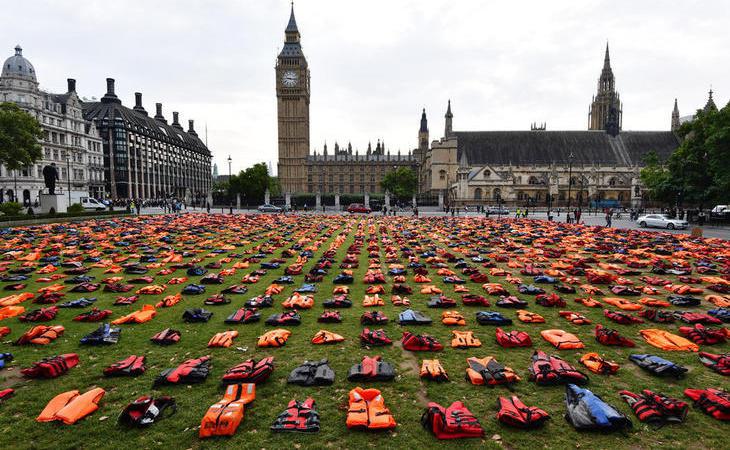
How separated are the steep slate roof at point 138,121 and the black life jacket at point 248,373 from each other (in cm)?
10075

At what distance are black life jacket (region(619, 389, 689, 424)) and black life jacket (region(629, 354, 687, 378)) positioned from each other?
3.26ft

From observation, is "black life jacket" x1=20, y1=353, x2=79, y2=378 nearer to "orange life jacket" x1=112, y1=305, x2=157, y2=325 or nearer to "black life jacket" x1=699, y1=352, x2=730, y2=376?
"orange life jacket" x1=112, y1=305, x2=157, y2=325

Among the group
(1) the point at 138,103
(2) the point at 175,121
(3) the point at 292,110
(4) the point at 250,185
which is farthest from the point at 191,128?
(4) the point at 250,185

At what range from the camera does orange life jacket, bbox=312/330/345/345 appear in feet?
25.0

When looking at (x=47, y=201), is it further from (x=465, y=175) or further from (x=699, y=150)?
(x=465, y=175)

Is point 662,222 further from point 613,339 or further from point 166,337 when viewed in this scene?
point 166,337

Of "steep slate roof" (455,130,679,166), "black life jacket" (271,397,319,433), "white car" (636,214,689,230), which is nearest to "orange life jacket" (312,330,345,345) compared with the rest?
"black life jacket" (271,397,319,433)

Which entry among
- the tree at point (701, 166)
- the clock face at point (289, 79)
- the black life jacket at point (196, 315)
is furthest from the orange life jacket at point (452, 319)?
the clock face at point (289, 79)

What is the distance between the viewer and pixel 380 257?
1706 centimetres

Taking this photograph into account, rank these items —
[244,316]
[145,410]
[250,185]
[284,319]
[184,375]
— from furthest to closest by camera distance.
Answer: [250,185]
[244,316]
[284,319]
[184,375]
[145,410]

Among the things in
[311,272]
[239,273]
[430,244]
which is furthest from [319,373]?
[430,244]

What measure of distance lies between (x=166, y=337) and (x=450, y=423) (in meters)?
5.66

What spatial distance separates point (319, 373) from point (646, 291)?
33.4 ft

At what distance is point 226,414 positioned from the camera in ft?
16.2
